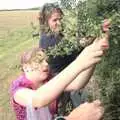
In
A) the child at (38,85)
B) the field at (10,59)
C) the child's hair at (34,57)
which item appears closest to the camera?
the child at (38,85)

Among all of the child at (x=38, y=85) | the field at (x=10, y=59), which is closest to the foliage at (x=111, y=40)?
the child at (x=38, y=85)

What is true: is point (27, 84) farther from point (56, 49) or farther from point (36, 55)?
point (56, 49)

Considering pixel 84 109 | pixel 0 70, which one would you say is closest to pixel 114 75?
pixel 84 109

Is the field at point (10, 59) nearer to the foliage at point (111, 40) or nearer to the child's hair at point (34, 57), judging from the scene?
the child's hair at point (34, 57)

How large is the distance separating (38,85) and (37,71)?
137mm

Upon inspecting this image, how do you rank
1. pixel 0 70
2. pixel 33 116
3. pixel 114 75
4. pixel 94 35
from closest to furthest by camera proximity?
pixel 94 35, pixel 114 75, pixel 33 116, pixel 0 70

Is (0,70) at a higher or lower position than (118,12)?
lower

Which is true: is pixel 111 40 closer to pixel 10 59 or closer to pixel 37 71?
pixel 37 71

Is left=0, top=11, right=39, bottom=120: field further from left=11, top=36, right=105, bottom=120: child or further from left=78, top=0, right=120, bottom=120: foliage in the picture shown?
left=78, top=0, right=120, bottom=120: foliage

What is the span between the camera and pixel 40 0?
4715 millimetres

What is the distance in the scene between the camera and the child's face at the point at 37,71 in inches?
166

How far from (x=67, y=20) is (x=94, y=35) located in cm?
30

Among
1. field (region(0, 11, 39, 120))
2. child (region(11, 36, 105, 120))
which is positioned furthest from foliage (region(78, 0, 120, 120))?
field (region(0, 11, 39, 120))

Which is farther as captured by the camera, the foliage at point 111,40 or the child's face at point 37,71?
the child's face at point 37,71
